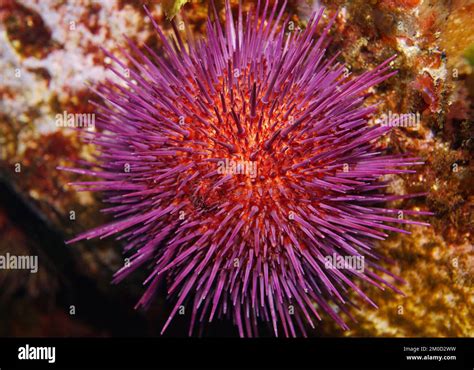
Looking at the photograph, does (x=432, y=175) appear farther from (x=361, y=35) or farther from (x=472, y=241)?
(x=361, y=35)

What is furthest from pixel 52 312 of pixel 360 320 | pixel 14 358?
pixel 360 320

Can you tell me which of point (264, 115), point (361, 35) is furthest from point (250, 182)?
point (361, 35)

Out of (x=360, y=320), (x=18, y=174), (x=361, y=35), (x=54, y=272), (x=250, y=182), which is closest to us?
(x=250, y=182)

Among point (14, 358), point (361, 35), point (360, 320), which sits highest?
point (361, 35)

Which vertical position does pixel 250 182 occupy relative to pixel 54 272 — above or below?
above

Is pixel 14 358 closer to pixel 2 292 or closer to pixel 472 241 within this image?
pixel 2 292

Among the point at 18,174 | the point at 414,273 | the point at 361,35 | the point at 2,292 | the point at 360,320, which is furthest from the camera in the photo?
the point at 2,292

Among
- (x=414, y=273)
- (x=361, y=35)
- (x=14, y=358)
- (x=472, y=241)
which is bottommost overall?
(x=14, y=358)

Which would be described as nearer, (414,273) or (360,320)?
(414,273)

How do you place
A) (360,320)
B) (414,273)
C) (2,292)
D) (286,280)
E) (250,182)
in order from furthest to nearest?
(2,292), (360,320), (414,273), (286,280), (250,182)
